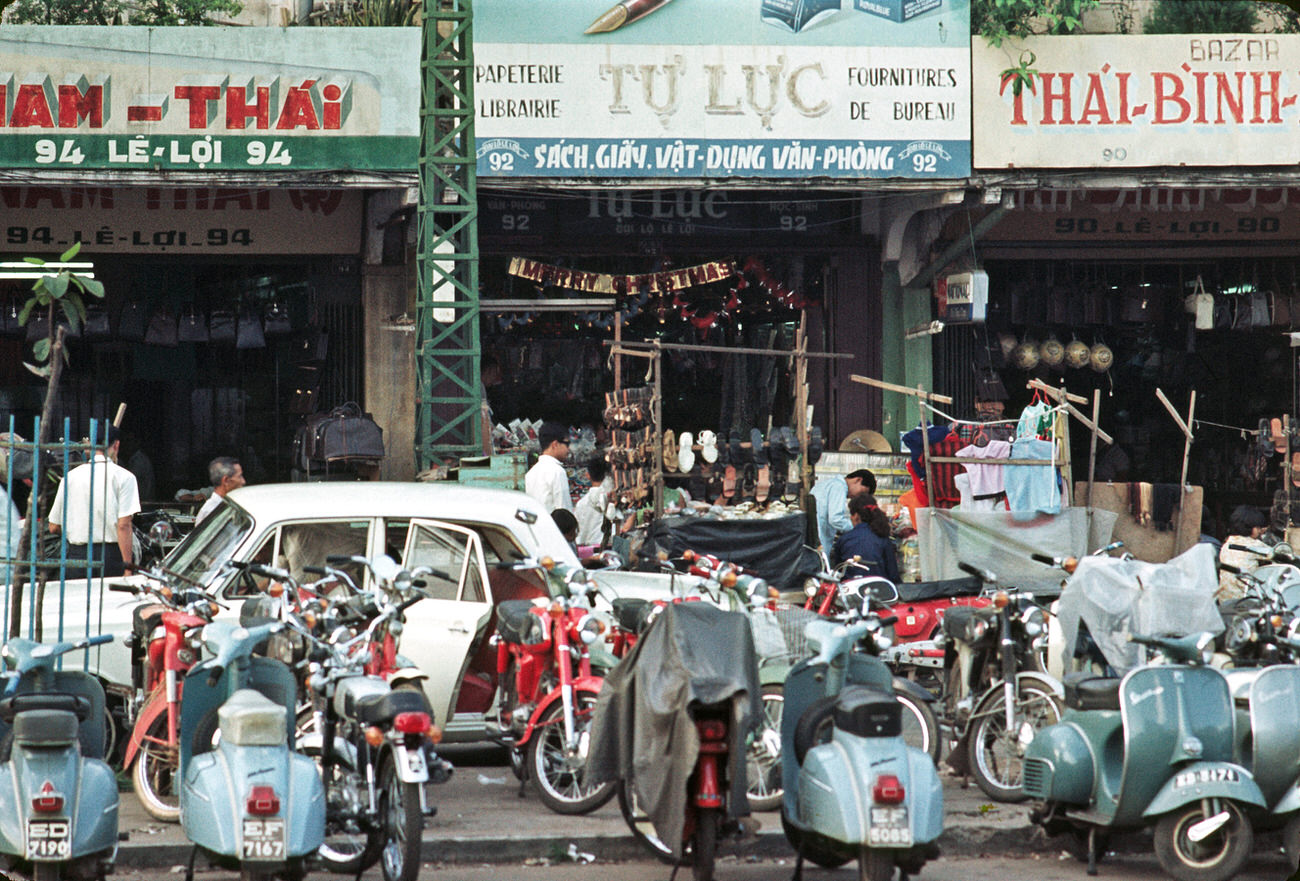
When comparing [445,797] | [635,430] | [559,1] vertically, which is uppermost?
[559,1]

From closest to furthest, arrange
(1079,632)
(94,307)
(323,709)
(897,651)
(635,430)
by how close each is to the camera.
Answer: (323,709)
(1079,632)
(897,651)
(635,430)
(94,307)

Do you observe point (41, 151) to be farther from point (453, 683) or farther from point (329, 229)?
point (453, 683)

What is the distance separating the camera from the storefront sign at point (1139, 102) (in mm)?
14336

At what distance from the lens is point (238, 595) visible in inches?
329

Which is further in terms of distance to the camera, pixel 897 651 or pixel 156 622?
pixel 897 651

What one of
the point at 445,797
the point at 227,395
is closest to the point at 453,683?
the point at 445,797

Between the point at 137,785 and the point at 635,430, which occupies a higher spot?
the point at 635,430

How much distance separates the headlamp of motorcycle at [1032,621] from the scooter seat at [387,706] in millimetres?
3649

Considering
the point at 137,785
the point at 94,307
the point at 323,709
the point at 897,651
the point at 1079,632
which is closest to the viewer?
the point at 323,709

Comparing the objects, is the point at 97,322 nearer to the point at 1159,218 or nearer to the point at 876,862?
the point at 1159,218

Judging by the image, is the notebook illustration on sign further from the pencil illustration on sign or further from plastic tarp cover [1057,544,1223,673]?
plastic tarp cover [1057,544,1223,673]

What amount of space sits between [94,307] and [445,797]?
906 centimetres

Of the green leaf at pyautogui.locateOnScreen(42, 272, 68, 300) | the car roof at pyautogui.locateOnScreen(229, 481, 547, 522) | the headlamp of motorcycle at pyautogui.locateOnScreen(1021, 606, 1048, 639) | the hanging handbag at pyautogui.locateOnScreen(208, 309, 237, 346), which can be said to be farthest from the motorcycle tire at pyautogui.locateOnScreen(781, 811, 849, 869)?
the hanging handbag at pyautogui.locateOnScreen(208, 309, 237, 346)

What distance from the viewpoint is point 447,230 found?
1377 cm
